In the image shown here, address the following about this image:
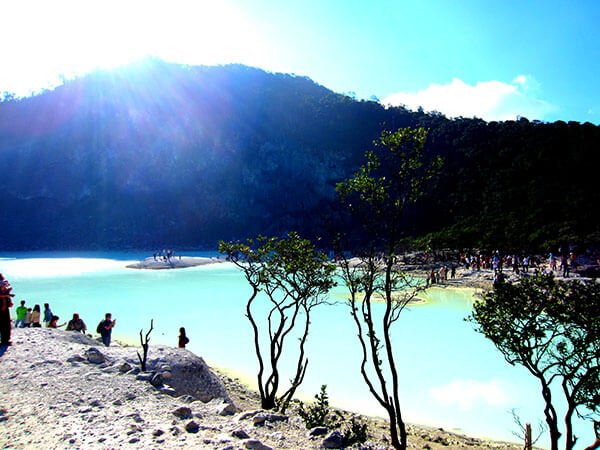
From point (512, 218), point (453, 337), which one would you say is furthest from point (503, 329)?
point (512, 218)

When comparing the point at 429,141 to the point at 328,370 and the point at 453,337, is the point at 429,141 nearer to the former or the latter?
the point at 453,337

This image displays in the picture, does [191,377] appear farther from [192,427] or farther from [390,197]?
[390,197]

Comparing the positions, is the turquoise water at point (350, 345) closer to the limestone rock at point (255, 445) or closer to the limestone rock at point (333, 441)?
the limestone rock at point (333, 441)

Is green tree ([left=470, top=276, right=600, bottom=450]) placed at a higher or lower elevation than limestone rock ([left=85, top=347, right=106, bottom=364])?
higher

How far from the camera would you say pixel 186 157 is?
105 metres

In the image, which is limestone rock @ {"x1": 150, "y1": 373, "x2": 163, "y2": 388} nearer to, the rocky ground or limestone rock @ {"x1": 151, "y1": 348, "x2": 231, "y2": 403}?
the rocky ground

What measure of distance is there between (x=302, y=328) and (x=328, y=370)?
6893mm

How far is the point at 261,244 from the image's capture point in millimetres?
13305

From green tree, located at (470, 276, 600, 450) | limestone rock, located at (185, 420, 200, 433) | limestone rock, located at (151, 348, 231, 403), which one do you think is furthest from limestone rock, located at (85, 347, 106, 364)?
green tree, located at (470, 276, 600, 450)

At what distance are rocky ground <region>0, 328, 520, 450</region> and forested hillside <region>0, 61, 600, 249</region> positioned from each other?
7713 cm

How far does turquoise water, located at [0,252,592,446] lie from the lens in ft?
47.9

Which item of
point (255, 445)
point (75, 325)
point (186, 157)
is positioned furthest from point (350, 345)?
point (186, 157)

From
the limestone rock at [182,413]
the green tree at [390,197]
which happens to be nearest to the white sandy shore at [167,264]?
the green tree at [390,197]

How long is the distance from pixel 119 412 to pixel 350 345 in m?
15.1
